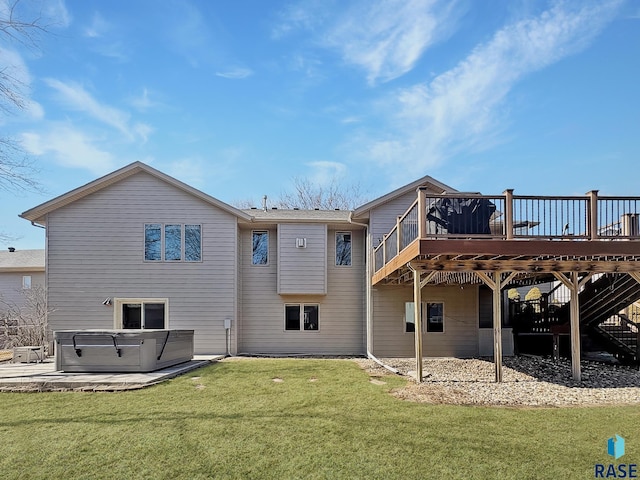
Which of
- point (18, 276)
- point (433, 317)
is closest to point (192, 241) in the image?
point (433, 317)

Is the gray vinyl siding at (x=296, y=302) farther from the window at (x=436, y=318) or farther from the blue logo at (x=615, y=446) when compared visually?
the blue logo at (x=615, y=446)

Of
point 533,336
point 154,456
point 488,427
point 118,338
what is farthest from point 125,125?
point 533,336

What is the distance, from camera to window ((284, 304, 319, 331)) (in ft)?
46.3

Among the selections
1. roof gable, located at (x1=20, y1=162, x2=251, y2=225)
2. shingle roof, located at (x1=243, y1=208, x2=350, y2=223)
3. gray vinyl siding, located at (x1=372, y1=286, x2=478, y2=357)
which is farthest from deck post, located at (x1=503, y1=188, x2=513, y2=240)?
roof gable, located at (x1=20, y1=162, x2=251, y2=225)

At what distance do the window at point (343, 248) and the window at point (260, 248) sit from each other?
231 centimetres

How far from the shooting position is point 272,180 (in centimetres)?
2970

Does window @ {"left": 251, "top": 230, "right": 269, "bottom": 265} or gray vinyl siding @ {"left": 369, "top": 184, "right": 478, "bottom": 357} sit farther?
window @ {"left": 251, "top": 230, "right": 269, "bottom": 265}

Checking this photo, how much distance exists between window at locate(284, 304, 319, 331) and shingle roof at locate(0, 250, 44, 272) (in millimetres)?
14304

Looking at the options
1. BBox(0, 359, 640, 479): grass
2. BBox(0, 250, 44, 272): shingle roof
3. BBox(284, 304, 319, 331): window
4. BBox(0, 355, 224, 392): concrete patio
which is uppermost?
BBox(0, 250, 44, 272): shingle roof

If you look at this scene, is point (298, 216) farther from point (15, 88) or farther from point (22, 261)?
point (22, 261)

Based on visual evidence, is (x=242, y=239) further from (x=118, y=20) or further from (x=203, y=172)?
(x=203, y=172)

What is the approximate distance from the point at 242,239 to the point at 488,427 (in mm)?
10253

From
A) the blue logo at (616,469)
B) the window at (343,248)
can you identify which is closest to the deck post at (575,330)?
the blue logo at (616,469)

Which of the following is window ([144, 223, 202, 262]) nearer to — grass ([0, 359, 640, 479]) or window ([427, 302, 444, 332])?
grass ([0, 359, 640, 479])
